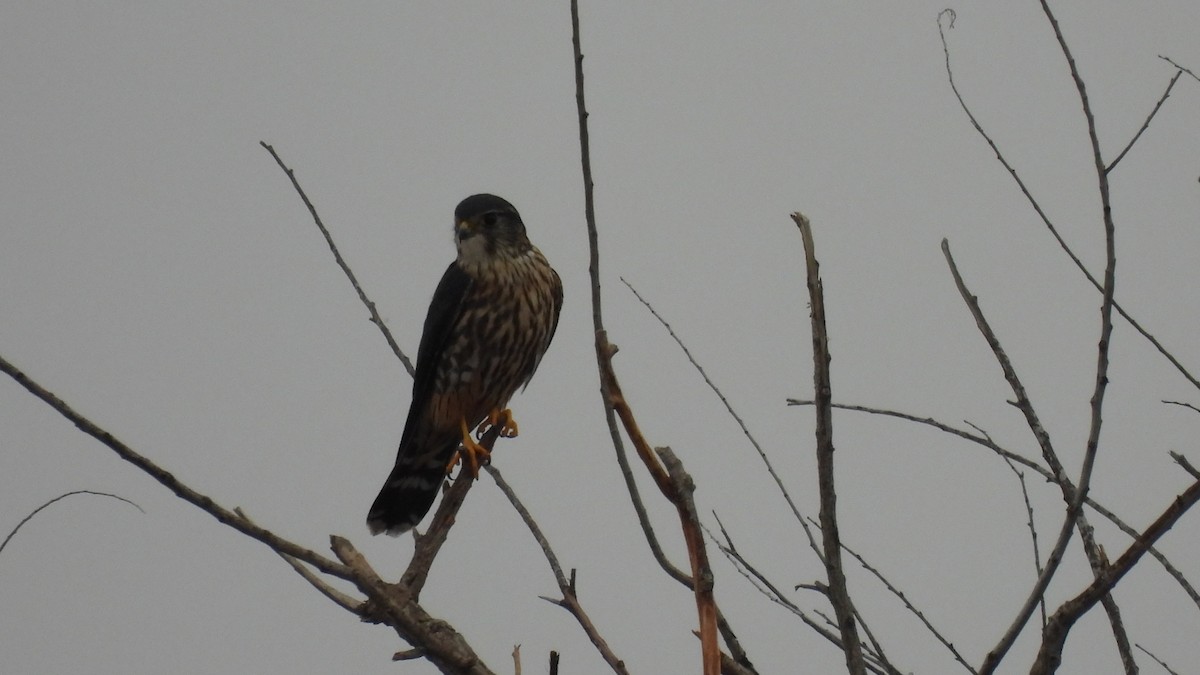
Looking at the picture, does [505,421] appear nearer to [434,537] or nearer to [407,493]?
[407,493]

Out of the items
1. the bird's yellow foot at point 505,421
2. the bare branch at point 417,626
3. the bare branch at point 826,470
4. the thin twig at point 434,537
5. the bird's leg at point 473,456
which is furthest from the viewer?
the bird's yellow foot at point 505,421

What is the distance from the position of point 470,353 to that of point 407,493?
0.49 meters

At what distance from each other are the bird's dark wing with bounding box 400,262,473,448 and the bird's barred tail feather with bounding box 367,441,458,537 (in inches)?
3.9

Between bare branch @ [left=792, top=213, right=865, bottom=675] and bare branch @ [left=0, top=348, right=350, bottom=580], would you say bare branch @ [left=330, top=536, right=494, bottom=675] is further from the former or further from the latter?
bare branch @ [left=792, top=213, right=865, bottom=675]

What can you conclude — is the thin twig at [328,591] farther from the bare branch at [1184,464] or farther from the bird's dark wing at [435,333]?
the bird's dark wing at [435,333]

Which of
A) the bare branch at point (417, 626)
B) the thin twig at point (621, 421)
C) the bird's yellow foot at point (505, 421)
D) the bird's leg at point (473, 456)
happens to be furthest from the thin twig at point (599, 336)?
the bird's yellow foot at point (505, 421)

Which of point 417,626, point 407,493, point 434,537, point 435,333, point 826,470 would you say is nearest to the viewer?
point 826,470

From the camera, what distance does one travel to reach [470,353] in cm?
400

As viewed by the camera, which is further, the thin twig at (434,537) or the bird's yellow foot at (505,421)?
the bird's yellow foot at (505,421)

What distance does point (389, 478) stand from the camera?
155 inches

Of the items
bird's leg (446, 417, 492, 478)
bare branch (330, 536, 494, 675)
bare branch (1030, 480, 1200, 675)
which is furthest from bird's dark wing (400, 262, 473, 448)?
bare branch (1030, 480, 1200, 675)

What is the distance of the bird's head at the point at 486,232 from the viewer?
418 centimetres

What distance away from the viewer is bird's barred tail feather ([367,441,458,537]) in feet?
12.5

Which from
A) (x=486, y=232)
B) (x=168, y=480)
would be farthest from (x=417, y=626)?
(x=486, y=232)
